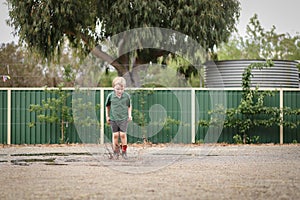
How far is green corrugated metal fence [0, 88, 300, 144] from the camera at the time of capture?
655 inches

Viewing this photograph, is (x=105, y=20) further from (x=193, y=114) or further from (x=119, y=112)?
(x=119, y=112)

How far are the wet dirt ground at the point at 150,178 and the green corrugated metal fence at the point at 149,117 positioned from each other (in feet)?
18.2

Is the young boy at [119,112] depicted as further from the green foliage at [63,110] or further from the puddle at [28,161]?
the green foliage at [63,110]

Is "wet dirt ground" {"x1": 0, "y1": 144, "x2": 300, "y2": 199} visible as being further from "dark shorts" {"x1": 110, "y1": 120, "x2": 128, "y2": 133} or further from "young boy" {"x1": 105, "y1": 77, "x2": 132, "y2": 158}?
"dark shorts" {"x1": 110, "y1": 120, "x2": 128, "y2": 133}

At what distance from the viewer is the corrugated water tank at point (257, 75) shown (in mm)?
18375

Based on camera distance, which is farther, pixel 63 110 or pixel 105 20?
pixel 105 20

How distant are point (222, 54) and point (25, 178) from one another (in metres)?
38.6

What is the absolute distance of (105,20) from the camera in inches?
819

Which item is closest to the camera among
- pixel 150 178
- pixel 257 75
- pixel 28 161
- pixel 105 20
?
pixel 150 178

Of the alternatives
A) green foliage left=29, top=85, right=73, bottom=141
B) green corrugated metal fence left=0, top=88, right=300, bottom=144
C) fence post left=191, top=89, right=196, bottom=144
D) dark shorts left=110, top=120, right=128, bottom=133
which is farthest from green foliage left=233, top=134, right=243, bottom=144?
dark shorts left=110, top=120, right=128, bottom=133

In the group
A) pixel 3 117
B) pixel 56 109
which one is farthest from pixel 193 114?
pixel 3 117

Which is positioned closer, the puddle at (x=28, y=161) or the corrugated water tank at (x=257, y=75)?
the puddle at (x=28, y=161)

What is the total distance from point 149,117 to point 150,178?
9113mm

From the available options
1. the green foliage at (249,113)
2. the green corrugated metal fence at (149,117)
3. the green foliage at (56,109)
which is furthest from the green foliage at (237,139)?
the green foliage at (56,109)
